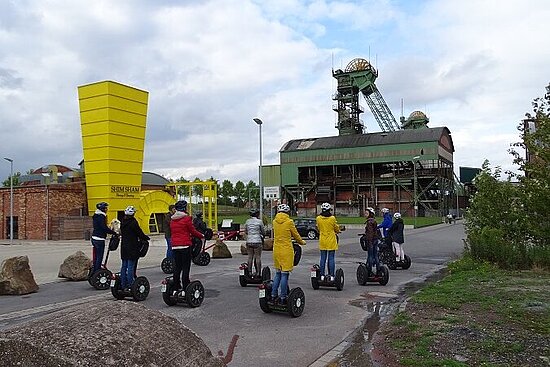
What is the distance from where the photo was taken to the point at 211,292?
40.6ft

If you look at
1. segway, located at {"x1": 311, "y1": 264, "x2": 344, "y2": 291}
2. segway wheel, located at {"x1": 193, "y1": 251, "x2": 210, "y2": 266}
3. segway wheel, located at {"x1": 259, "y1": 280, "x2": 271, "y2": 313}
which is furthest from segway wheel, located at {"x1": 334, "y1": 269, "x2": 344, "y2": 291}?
segway wheel, located at {"x1": 193, "y1": 251, "x2": 210, "y2": 266}

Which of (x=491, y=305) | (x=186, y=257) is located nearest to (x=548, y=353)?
(x=491, y=305)

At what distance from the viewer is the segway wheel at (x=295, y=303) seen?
30.6ft

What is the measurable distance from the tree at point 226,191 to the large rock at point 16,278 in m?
112

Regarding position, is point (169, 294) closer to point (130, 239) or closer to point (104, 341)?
point (130, 239)

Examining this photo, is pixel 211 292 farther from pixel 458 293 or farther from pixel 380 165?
pixel 380 165

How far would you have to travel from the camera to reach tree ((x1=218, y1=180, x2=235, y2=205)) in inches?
4951

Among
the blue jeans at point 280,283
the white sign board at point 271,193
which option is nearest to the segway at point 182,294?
the blue jeans at point 280,283

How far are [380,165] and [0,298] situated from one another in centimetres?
6783

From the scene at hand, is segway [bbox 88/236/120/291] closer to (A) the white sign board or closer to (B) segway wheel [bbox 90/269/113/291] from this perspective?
(B) segway wheel [bbox 90/269/113/291]

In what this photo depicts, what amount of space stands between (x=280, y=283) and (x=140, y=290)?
323 centimetres

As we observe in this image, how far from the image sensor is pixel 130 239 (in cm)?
1101

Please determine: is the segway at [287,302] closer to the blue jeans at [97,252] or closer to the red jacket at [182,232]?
the red jacket at [182,232]

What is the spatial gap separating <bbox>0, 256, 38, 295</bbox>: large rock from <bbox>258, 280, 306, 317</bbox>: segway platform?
20.8 feet
